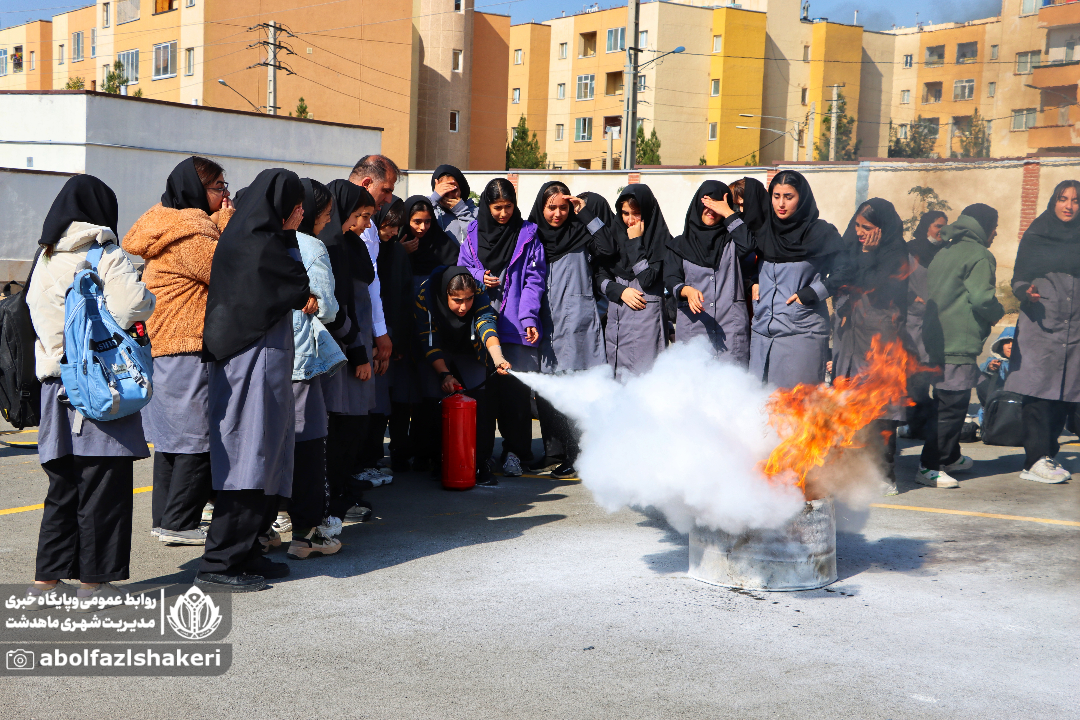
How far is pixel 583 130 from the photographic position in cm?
6300

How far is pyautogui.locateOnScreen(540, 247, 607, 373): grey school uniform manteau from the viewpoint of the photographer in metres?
7.68

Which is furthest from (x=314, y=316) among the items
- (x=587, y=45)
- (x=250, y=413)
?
(x=587, y=45)

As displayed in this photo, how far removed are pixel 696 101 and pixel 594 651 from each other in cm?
5748

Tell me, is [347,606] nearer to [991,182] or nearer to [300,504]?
[300,504]

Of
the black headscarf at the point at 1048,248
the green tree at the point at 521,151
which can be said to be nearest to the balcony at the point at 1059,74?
the black headscarf at the point at 1048,248

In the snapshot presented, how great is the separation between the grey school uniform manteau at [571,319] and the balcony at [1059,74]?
12.3 feet

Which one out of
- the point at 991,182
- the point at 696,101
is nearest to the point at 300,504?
the point at 991,182

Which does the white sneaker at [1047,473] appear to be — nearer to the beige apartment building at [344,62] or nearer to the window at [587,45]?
the beige apartment building at [344,62]

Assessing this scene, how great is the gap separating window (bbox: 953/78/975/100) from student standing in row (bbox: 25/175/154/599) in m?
4.12

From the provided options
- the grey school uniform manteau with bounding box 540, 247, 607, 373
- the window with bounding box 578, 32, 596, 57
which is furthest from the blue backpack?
the window with bounding box 578, 32, 596, 57

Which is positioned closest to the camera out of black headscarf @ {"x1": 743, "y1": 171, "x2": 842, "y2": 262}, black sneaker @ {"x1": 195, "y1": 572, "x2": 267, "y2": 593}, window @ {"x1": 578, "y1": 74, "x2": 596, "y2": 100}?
A: black sneaker @ {"x1": 195, "y1": 572, "x2": 267, "y2": 593}

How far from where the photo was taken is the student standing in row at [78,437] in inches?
179

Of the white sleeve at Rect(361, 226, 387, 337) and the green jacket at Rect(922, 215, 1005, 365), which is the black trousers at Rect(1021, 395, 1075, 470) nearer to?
the green jacket at Rect(922, 215, 1005, 365)

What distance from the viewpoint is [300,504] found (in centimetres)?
554
